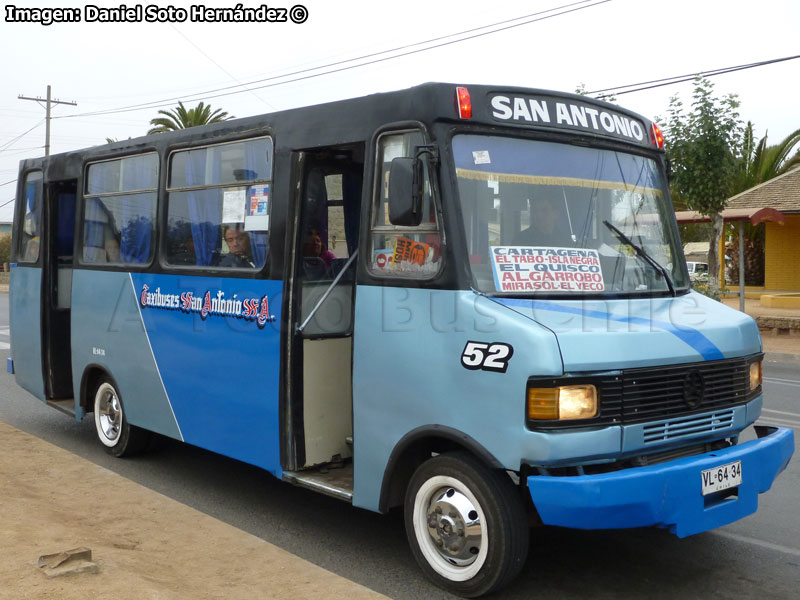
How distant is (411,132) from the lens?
471cm

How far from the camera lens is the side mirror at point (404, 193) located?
4.41m

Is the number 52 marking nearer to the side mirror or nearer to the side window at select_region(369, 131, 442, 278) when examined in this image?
the side window at select_region(369, 131, 442, 278)

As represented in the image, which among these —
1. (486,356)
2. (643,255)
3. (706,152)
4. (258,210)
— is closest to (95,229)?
(258,210)

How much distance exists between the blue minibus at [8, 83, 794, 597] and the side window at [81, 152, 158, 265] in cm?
39

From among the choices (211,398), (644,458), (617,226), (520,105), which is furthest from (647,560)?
(211,398)

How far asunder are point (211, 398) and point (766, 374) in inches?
399

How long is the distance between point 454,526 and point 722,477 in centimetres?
137

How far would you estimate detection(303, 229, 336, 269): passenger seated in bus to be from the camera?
562cm

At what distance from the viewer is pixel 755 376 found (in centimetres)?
501

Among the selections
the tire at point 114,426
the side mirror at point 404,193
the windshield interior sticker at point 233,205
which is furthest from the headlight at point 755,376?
the tire at point 114,426

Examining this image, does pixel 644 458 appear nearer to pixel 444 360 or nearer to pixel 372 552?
pixel 444 360

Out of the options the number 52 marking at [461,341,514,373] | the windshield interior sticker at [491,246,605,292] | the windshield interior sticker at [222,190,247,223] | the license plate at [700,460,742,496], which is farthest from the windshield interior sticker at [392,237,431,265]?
the license plate at [700,460,742,496]

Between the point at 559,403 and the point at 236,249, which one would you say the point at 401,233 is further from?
the point at 236,249

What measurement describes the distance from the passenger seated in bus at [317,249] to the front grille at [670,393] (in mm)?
2133
